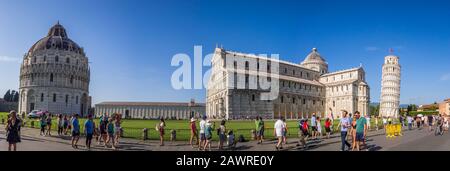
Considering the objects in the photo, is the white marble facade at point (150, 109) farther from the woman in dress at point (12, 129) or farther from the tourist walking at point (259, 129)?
the woman in dress at point (12, 129)

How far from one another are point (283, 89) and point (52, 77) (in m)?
62.8

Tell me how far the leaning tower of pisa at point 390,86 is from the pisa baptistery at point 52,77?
311ft

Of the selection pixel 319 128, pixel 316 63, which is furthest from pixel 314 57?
pixel 319 128

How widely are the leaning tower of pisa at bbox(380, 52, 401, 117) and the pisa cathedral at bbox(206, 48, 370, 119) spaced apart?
2572 cm

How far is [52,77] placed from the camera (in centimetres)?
8581

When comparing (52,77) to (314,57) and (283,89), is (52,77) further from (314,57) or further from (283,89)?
(314,57)

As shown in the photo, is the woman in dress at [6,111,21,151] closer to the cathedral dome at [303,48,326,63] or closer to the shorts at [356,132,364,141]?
the shorts at [356,132,364,141]

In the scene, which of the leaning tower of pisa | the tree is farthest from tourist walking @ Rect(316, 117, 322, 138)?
the tree

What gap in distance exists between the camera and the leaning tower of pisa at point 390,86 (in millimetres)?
99750

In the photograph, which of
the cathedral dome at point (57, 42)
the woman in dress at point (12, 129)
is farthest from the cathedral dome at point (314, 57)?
the woman in dress at point (12, 129)
